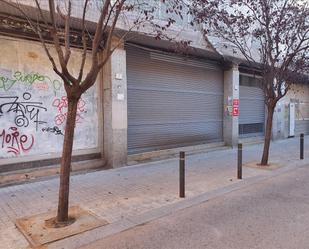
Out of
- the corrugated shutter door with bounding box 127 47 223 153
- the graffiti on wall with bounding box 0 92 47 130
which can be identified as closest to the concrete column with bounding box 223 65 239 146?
the corrugated shutter door with bounding box 127 47 223 153

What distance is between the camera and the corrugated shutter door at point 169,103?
32.8 ft

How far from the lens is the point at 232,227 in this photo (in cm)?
466

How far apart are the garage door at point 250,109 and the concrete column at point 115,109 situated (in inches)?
292

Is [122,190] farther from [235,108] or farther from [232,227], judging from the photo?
[235,108]

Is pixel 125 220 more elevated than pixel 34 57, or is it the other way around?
pixel 34 57

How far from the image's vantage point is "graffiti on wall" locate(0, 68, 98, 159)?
731 cm

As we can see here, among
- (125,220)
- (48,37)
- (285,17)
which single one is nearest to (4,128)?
(48,37)

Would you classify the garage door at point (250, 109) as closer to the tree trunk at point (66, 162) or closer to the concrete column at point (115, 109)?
the concrete column at point (115, 109)

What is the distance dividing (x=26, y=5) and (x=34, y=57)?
1.60 meters

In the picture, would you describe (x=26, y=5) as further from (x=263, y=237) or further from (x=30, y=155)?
(x=263, y=237)

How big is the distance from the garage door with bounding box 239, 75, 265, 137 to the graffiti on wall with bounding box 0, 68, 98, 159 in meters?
8.63

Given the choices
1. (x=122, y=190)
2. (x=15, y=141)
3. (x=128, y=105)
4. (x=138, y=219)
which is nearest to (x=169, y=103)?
(x=128, y=105)

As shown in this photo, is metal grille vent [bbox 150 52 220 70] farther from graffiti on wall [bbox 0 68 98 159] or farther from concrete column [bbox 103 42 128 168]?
graffiti on wall [bbox 0 68 98 159]

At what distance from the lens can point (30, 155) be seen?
305 inches
